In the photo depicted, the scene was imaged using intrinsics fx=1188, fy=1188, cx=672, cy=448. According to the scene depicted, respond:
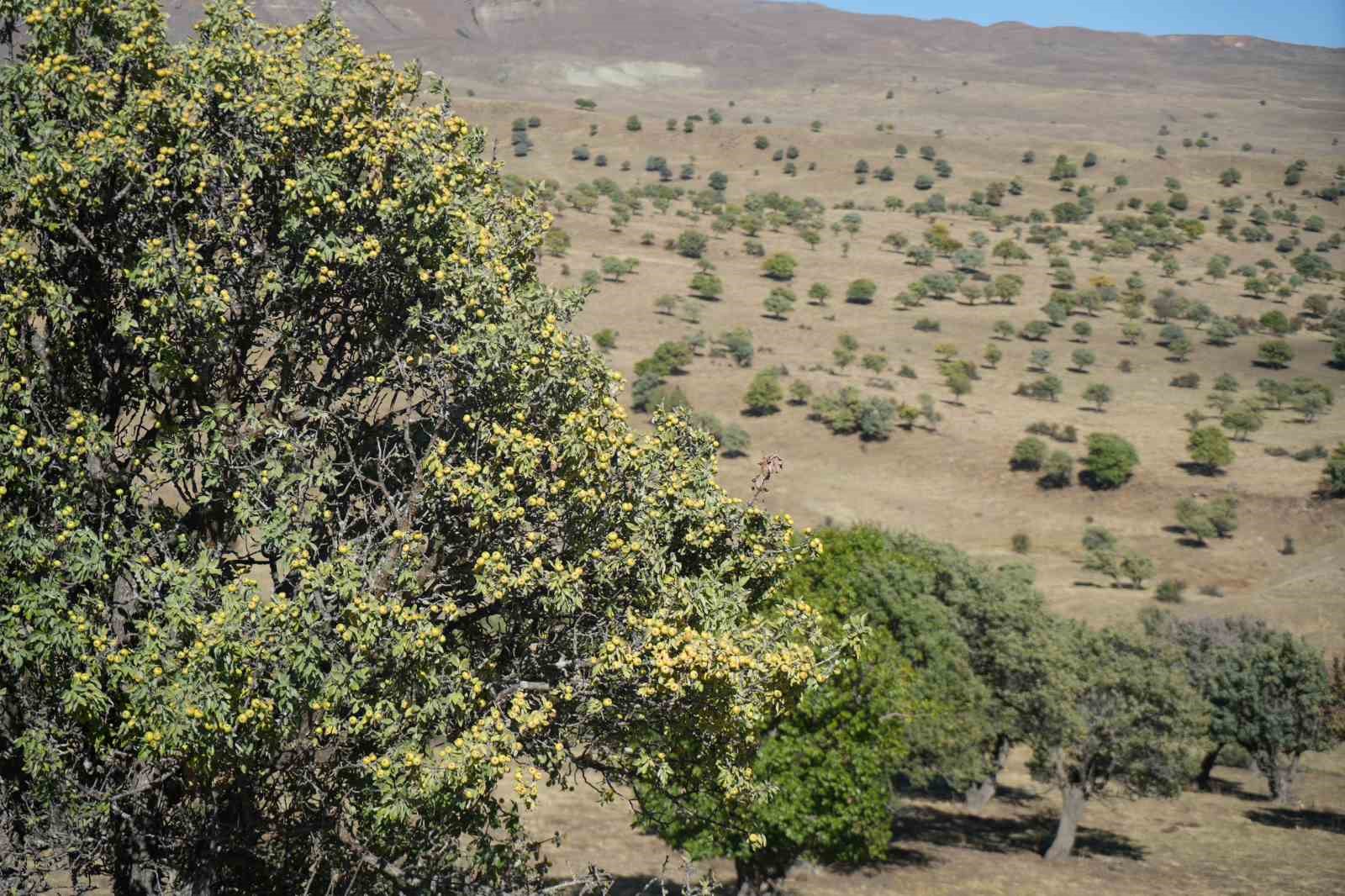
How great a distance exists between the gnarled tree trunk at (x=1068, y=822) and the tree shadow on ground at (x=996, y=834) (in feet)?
4.76

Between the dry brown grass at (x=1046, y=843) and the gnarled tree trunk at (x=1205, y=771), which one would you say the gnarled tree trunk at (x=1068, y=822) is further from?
the gnarled tree trunk at (x=1205, y=771)

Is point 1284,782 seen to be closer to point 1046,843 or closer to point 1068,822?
point 1046,843

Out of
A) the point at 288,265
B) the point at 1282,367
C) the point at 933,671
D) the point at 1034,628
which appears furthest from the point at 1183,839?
the point at 1282,367

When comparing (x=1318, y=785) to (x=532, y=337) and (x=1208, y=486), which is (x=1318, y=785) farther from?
(x=532, y=337)

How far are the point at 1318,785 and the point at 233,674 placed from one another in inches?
2208

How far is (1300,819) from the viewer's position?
46812 mm

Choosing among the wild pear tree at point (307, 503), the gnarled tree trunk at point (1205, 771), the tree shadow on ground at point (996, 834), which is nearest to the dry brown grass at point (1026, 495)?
the tree shadow on ground at point (996, 834)

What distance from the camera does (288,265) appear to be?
1278cm

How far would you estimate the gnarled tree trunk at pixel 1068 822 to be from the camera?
1512 inches

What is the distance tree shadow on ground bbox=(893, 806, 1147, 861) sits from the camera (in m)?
41.1

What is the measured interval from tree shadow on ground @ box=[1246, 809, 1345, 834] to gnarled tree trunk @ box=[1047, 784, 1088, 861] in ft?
37.7

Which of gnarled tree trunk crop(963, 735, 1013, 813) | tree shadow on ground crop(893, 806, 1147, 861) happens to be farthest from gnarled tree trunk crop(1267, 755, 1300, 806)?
gnarled tree trunk crop(963, 735, 1013, 813)

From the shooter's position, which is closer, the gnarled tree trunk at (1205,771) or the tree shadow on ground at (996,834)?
the tree shadow on ground at (996,834)

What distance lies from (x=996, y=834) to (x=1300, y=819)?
44.3ft
